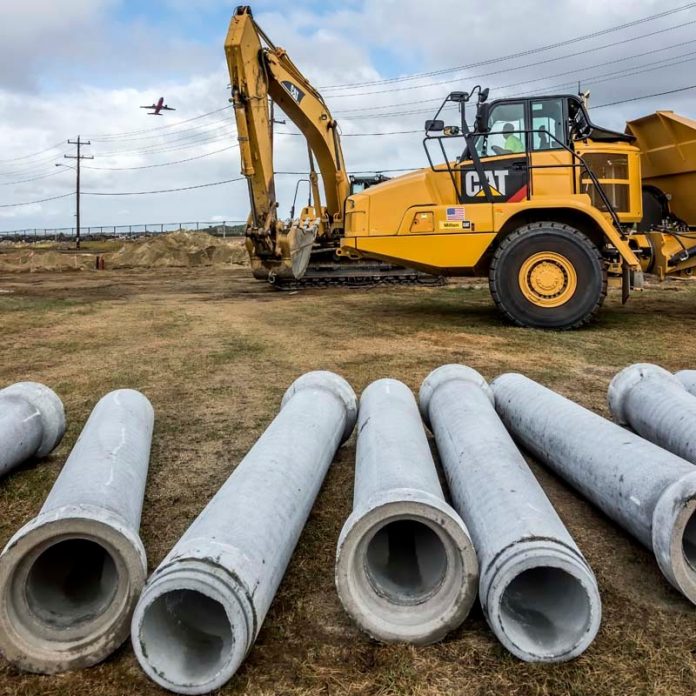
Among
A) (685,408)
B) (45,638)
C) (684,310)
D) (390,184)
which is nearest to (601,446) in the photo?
(685,408)

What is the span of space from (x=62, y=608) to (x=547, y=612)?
1.82m

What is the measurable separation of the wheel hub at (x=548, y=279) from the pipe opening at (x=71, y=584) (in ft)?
24.0

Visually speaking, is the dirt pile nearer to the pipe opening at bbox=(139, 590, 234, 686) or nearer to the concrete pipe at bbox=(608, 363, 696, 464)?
the concrete pipe at bbox=(608, 363, 696, 464)

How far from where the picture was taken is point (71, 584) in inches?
108

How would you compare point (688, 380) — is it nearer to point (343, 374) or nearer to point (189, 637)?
point (343, 374)

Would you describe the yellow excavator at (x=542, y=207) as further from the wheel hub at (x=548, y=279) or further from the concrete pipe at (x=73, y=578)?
the concrete pipe at (x=73, y=578)

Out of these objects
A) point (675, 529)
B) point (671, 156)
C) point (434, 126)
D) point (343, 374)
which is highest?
point (434, 126)

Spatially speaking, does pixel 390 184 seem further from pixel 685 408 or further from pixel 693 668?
pixel 693 668

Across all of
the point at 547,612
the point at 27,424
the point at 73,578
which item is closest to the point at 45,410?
the point at 27,424

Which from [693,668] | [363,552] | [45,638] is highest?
[363,552]

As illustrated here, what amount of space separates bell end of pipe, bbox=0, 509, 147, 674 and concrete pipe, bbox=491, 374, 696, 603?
197 cm

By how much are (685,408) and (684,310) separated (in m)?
8.50

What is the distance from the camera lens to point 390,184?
32.9ft

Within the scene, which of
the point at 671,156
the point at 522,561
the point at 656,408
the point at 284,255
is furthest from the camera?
the point at 284,255
